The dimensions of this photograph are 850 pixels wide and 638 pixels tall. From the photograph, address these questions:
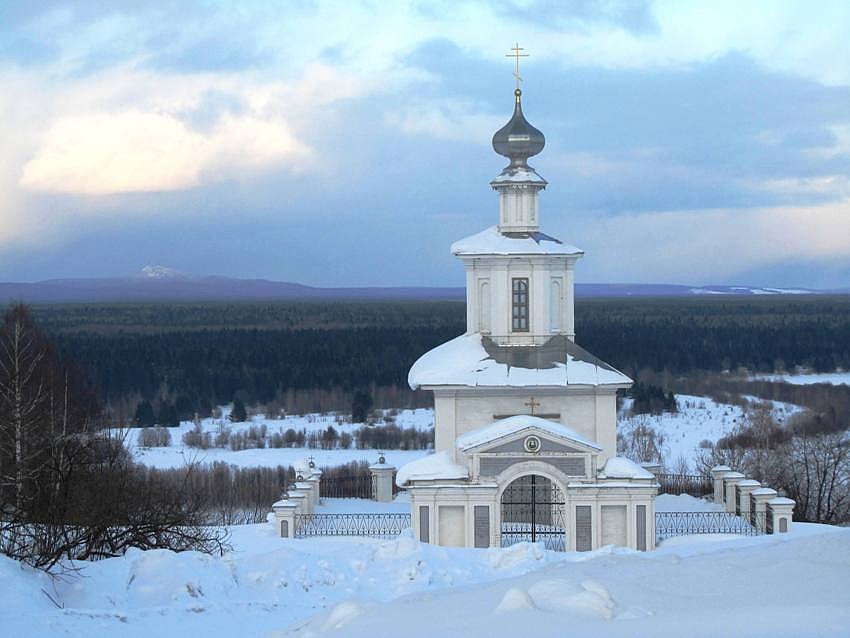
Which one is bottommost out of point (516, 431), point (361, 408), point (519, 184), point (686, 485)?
point (361, 408)

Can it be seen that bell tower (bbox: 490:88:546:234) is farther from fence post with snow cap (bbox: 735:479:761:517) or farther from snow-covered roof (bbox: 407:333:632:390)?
fence post with snow cap (bbox: 735:479:761:517)

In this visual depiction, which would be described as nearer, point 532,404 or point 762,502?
point 762,502

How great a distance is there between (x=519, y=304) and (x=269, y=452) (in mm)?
19782

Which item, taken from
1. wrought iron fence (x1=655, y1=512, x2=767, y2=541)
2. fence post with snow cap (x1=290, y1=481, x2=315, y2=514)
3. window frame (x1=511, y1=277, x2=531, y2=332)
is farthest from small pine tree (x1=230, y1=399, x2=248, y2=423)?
wrought iron fence (x1=655, y1=512, x2=767, y2=541)

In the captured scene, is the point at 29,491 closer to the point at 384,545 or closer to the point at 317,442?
the point at 384,545

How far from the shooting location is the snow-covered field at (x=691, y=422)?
38.4 meters

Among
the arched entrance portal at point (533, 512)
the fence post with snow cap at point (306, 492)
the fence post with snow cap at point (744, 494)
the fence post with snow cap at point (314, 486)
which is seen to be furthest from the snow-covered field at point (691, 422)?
the fence post with snow cap at point (306, 492)

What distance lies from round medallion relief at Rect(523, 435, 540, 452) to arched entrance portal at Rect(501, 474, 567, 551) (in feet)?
2.43

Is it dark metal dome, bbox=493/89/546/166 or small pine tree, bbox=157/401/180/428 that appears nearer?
dark metal dome, bbox=493/89/546/166

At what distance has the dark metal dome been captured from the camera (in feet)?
65.4

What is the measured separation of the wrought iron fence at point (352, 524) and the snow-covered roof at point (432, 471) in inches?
34.9

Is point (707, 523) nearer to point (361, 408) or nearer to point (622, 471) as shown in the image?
point (622, 471)

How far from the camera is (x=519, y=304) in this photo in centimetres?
1978

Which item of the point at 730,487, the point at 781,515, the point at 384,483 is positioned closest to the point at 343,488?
the point at 384,483
